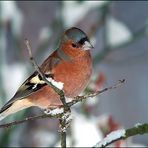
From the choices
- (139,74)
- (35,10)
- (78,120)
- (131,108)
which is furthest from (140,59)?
(78,120)

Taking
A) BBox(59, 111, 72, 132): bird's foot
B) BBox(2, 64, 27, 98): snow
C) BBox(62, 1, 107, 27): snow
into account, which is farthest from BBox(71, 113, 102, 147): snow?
BBox(59, 111, 72, 132): bird's foot

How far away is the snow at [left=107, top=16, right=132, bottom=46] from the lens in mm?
3795

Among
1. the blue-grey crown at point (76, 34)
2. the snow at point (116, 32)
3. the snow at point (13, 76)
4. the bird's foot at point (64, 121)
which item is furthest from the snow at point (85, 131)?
the bird's foot at point (64, 121)

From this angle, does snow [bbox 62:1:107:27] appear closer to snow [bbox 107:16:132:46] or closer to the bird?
snow [bbox 107:16:132:46]

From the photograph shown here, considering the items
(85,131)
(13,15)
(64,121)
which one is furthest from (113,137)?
(13,15)

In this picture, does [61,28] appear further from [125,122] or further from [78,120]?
[125,122]

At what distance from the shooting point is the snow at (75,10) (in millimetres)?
3934

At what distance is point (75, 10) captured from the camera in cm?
447

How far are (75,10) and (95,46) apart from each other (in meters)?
0.33

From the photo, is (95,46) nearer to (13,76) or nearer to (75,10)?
(75,10)

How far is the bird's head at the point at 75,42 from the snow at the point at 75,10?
230 cm

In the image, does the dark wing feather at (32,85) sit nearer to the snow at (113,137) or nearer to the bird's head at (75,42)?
the bird's head at (75,42)

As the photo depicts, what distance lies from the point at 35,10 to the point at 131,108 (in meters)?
1.19

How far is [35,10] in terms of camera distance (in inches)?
197
